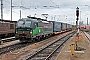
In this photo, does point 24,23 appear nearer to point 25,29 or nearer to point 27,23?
point 27,23

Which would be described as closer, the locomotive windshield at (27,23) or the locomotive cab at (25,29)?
the locomotive cab at (25,29)

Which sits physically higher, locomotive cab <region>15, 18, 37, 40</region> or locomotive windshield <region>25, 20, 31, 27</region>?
locomotive windshield <region>25, 20, 31, 27</region>

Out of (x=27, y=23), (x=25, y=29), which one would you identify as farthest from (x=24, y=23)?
(x=25, y=29)

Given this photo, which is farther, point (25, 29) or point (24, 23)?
point (24, 23)

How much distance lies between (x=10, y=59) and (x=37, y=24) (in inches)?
558

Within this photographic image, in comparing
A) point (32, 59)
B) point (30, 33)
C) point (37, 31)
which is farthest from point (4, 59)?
point (37, 31)

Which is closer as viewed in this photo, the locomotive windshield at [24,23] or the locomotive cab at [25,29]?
the locomotive cab at [25,29]

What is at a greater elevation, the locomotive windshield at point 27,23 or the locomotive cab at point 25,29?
the locomotive windshield at point 27,23

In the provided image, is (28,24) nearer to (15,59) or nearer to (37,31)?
(37,31)

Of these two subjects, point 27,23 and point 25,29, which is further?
point 27,23

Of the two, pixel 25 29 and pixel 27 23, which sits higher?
pixel 27 23

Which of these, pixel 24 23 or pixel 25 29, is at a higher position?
pixel 24 23

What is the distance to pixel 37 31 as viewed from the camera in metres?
28.7

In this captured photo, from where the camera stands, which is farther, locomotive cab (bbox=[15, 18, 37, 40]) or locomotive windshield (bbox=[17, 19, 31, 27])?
locomotive windshield (bbox=[17, 19, 31, 27])
